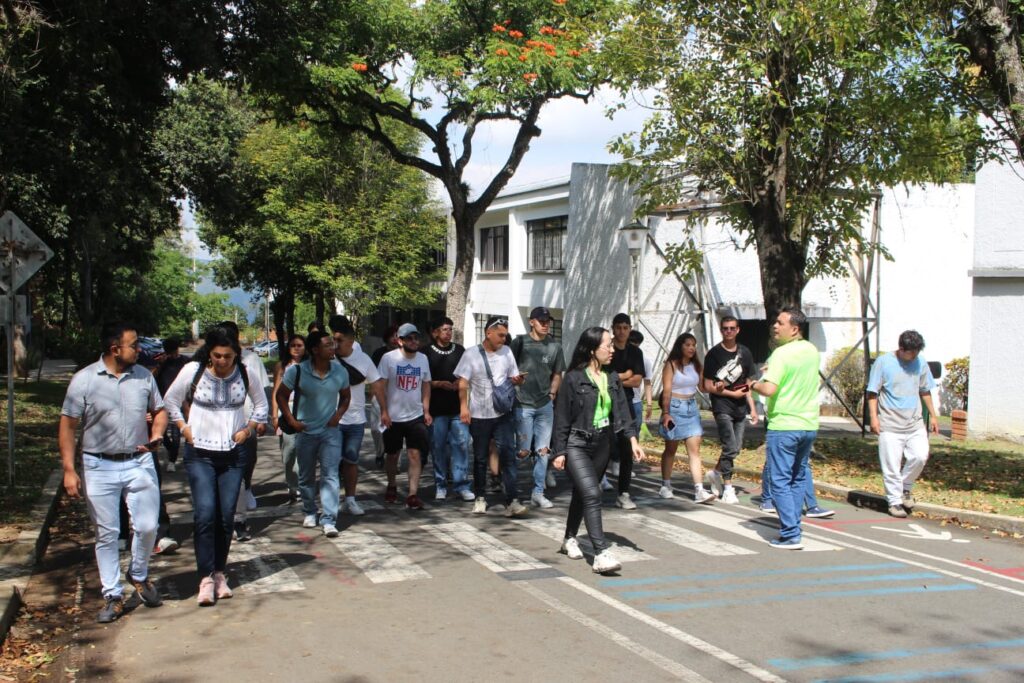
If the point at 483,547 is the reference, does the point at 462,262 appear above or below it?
above

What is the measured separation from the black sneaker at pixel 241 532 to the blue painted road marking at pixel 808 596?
3.85m

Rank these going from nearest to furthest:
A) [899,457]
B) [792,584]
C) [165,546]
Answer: [792,584] → [165,546] → [899,457]

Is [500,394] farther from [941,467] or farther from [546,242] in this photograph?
[546,242]

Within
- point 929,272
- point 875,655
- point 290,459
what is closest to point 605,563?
point 875,655

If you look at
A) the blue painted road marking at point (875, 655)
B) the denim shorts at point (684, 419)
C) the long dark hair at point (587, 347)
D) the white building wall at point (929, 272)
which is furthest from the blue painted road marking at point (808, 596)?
the white building wall at point (929, 272)

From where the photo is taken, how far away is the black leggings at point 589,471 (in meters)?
7.31

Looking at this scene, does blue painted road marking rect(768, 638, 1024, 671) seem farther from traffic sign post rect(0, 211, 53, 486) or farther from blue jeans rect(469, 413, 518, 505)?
traffic sign post rect(0, 211, 53, 486)

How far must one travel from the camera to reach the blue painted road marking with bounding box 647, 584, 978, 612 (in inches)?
253

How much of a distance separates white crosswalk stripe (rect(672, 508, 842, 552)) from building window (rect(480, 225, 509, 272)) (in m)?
23.8

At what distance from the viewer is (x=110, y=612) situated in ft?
20.6

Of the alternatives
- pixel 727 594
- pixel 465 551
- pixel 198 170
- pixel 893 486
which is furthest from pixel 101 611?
pixel 198 170

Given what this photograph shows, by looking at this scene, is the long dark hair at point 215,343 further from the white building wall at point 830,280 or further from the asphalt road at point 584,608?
the white building wall at point 830,280

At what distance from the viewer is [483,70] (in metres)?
19.6

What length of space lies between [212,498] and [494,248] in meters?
28.0
